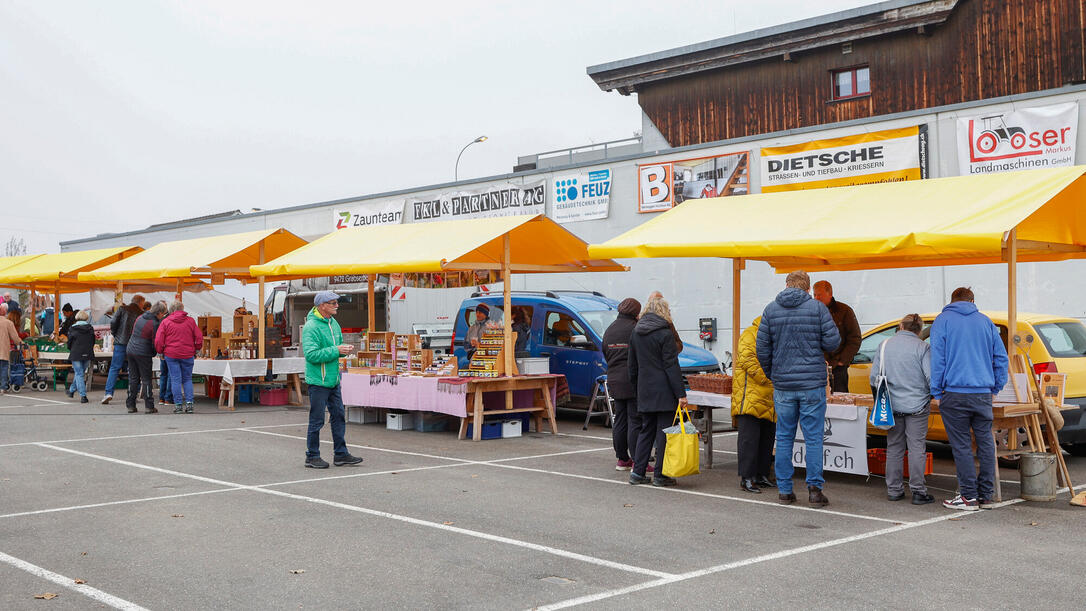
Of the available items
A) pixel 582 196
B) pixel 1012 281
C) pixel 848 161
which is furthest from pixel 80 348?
pixel 1012 281

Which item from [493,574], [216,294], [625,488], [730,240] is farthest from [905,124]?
[216,294]

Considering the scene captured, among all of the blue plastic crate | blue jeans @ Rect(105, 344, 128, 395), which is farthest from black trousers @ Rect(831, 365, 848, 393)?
blue jeans @ Rect(105, 344, 128, 395)

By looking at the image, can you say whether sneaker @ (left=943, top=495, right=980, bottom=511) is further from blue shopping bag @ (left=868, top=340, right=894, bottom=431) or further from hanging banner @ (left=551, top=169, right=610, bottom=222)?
hanging banner @ (left=551, top=169, right=610, bottom=222)

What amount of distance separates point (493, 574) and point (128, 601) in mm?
2006

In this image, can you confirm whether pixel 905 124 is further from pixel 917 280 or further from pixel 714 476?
pixel 714 476

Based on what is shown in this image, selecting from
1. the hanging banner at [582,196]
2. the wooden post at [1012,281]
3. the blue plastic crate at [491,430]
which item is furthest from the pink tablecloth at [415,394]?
the hanging banner at [582,196]

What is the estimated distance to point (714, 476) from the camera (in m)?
9.55

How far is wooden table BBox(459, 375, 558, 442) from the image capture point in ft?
39.8

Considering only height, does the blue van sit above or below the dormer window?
below

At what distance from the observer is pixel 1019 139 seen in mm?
15555

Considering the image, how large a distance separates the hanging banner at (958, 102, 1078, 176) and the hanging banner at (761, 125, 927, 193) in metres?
0.77

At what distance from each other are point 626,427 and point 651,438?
2.69ft

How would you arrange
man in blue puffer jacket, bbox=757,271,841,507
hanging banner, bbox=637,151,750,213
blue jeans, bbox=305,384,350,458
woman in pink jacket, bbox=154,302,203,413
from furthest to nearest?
hanging banner, bbox=637,151,750,213 < woman in pink jacket, bbox=154,302,203,413 < blue jeans, bbox=305,384,350,458 < man in blue puffer jacket, bbox=757,271,841,507

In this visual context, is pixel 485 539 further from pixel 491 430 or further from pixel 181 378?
pixel 181 378
